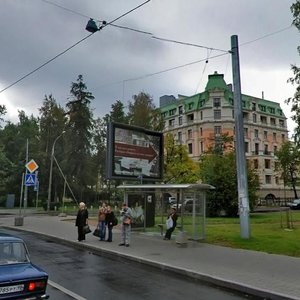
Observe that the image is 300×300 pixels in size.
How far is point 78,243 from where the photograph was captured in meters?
17.8

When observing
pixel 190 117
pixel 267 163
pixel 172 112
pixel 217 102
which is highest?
pixel 172 112

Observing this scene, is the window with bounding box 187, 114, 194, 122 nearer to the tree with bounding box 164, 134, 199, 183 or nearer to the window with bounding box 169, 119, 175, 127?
the window with bounding box 169, 119, 175, 127

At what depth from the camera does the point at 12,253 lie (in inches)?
285

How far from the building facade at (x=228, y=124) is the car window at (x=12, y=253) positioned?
81034 millimetres

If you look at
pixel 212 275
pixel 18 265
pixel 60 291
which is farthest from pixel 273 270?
pixel 18 265

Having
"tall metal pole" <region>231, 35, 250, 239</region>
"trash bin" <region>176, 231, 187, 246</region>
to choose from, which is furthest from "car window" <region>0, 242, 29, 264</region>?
"tall metal pole" <region>231, 35, 250, 239</region>

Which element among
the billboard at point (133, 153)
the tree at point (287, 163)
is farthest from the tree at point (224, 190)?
the tree at point (287, 163)

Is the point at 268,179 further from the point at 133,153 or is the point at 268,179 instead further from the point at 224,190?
the point at 133,153

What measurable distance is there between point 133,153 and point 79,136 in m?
44.6

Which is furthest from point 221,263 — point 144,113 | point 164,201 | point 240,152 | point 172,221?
point 144,113

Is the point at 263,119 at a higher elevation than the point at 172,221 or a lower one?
higher

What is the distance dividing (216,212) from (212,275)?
92.4ft

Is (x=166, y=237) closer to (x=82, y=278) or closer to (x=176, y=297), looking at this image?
(x=82, y=278)

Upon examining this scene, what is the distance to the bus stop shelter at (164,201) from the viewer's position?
18484mm
